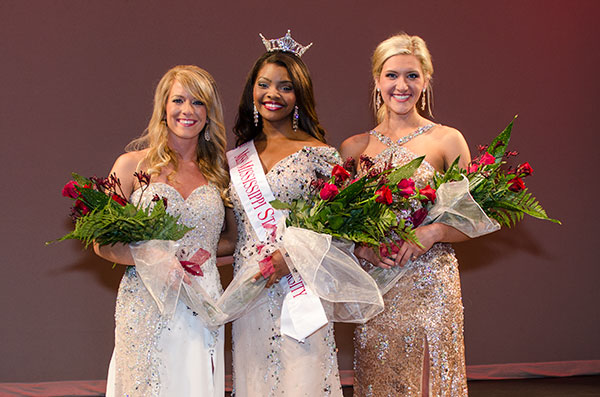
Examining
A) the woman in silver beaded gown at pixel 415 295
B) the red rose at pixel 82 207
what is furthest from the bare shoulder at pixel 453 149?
the red rose at pixel 82 207

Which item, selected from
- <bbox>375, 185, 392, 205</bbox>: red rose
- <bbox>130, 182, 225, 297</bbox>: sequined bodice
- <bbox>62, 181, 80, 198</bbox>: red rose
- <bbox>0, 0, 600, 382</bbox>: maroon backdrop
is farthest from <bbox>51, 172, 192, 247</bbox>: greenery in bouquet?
<bbox>0, 0, 600, 382</bbox>: maroon backdrop

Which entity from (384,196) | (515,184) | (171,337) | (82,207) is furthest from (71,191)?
(515,184)

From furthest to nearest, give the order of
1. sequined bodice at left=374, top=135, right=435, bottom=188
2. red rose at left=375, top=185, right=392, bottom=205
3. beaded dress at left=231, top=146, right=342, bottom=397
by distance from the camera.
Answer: sequined bodice at left=374, top=135, right=435, bottom=188, beaded dress at left=231, top=146, right=342, bottom=397, red rose at left=375, top=185, right=392, bottom=205

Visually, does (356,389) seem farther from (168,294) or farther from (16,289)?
(16,289)

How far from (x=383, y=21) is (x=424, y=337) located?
2342mm

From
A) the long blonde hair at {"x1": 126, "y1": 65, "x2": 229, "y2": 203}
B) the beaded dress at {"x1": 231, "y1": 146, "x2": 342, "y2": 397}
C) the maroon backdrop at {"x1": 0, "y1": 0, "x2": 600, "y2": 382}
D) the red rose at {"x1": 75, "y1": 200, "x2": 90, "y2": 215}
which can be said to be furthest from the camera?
the maroon backdrop at {"x1": 0, "y1": 0, "x2": 600, "y2": 382}

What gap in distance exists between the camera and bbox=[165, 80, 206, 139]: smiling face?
2.24 metres

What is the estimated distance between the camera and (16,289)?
11.9 feet

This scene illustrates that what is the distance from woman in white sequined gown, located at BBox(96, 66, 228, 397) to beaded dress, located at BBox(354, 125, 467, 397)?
19.9 inches

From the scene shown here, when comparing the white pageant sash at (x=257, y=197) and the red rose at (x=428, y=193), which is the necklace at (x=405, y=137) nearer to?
the red rose at (x=428, y=193)

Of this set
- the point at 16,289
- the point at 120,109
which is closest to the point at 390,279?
the point at 120,109

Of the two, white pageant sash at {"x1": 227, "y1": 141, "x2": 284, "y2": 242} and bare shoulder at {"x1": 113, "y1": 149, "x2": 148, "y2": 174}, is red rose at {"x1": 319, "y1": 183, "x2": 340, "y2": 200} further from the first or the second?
bare shoulder at {"x1": 113, "y1": 149, "x2": 148, "y2": 174}

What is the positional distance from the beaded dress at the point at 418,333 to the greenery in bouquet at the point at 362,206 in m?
0.22

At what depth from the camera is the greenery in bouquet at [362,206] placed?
1846 mm
